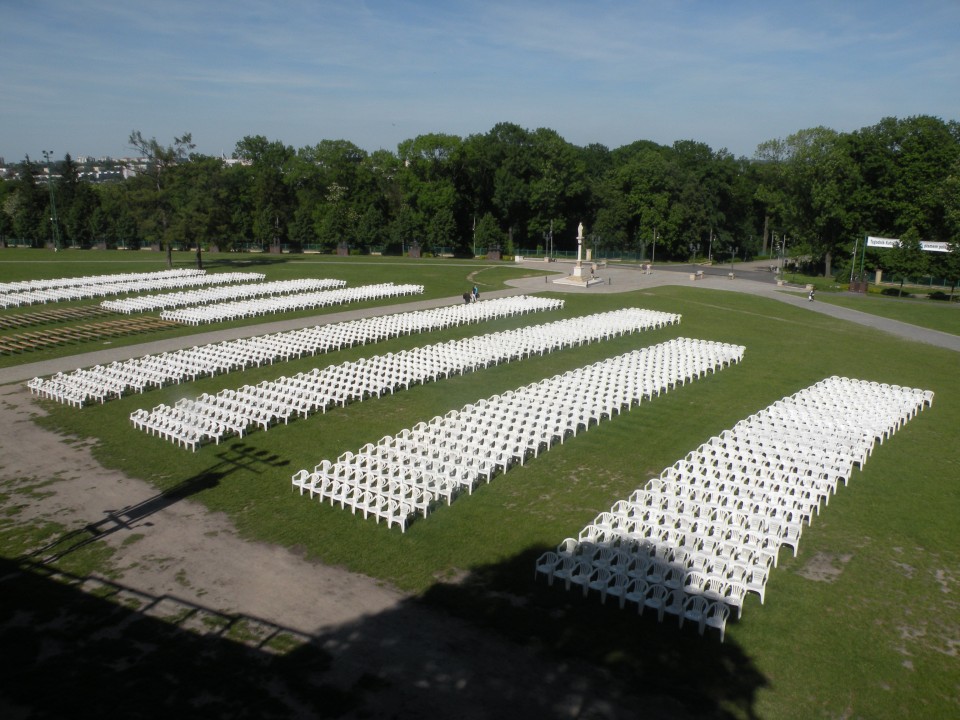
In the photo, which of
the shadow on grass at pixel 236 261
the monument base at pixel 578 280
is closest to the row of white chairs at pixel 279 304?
the monument base at pixel 578 280

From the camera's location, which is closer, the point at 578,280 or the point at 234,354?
the point at 234,354

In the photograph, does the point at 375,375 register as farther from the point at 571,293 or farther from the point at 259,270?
the point at 259,270

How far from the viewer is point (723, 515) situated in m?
13.9

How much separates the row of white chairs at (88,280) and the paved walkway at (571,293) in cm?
2141

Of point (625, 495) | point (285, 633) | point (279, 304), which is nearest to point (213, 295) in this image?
point (279, 304)

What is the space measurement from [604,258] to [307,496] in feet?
239

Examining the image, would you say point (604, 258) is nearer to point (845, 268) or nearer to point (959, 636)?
point (845, 268)

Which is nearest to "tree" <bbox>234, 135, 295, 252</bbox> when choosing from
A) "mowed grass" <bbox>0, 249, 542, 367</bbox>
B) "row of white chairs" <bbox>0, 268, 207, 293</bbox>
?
"mowed grass" <bbox>0, 249, 542, 367</bbox>

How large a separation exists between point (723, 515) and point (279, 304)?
33084 mm

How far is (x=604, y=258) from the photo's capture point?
8469cm

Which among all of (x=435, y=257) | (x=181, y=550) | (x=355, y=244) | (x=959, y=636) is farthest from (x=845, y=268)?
(x=181, y=550)

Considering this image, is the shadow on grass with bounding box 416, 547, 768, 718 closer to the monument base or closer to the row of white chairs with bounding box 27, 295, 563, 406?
the row of white chairs with bounding box 27, 295, 563, 406

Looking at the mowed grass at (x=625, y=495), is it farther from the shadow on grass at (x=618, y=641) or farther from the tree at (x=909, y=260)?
the tree at (x=909, y=260)

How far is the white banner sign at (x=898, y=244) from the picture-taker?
189 ft
